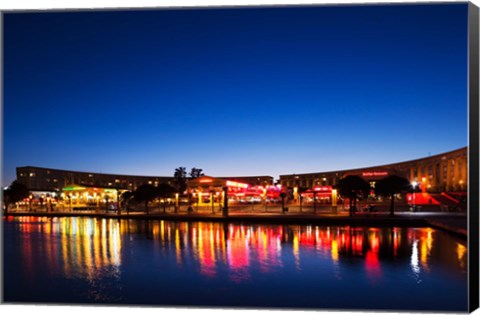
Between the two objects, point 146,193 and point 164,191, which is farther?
point 164,191

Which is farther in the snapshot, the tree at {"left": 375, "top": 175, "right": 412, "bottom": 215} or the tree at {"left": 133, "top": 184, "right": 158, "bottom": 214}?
the tree at {"left": 133, "top": 184, "right": 158, "bottom": 214}

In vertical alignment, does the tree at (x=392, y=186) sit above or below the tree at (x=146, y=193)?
above

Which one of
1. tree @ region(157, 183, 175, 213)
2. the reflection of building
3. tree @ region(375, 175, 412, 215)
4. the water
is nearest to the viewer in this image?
the water

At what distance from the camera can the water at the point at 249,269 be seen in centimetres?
968

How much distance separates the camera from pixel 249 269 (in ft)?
40.0

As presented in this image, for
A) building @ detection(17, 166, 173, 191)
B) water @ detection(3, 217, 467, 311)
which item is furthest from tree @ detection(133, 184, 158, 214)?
water @ detection(3, 217, 467, 311)

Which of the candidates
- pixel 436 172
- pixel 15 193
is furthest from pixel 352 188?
pixel 436 172

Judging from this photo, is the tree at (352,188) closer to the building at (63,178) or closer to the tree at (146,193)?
the tree at (146,193)

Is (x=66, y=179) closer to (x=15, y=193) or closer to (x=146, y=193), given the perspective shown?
(x=15, y=193)

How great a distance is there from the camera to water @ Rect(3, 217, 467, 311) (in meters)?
9.68

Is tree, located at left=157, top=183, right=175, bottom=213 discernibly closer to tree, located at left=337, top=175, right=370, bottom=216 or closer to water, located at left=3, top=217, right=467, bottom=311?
tree, located at left=337, top=175, right=370, bottom=216

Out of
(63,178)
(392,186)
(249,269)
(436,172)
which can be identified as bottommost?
(249,269)

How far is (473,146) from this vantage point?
7.09 meters

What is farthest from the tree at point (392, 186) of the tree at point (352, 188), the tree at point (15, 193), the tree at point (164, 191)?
the tree at point (15, 193)
